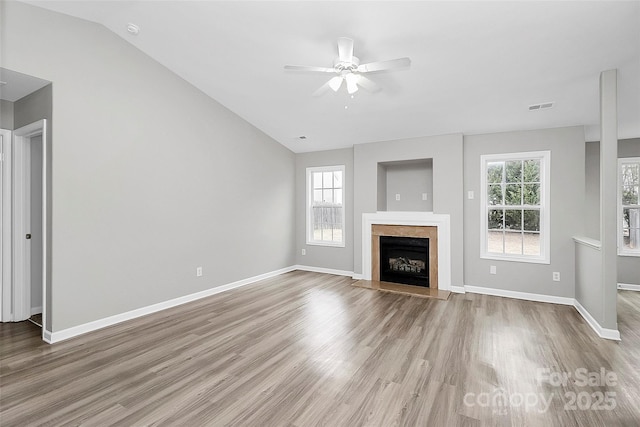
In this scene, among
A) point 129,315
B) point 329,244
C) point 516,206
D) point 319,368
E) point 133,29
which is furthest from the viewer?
point 329,244

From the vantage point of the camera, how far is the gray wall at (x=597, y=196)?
4895mm

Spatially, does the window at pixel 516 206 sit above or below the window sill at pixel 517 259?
above

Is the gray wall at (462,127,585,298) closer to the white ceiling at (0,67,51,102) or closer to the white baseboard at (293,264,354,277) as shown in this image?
the white baseboard at (293,264,354,277)

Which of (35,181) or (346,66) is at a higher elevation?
(346,66)

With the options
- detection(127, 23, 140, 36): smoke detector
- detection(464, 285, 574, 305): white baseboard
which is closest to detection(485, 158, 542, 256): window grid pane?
detection(464, 285, 574, 305): white baseboard

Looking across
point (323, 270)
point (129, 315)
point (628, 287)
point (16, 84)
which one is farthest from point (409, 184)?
point (16, 84)

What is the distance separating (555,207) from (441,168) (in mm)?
1680

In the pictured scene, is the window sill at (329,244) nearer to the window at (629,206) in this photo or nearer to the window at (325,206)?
the window at (325,206)

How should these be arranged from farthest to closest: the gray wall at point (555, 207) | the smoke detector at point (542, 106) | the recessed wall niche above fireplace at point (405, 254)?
the recessed wall niche above fireplace at point (405, 254), the gray wall at point (555, 207), the smoke detector at point (542, 106)

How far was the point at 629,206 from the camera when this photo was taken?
4.95 meters

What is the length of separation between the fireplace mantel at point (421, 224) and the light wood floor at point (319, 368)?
37.4 inches

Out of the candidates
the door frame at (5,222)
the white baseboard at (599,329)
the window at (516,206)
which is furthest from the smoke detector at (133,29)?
the white baseboard at (599,329)

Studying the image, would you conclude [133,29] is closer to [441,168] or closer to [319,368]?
[319,368]

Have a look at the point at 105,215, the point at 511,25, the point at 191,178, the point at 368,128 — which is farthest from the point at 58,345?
the point at 511,25
